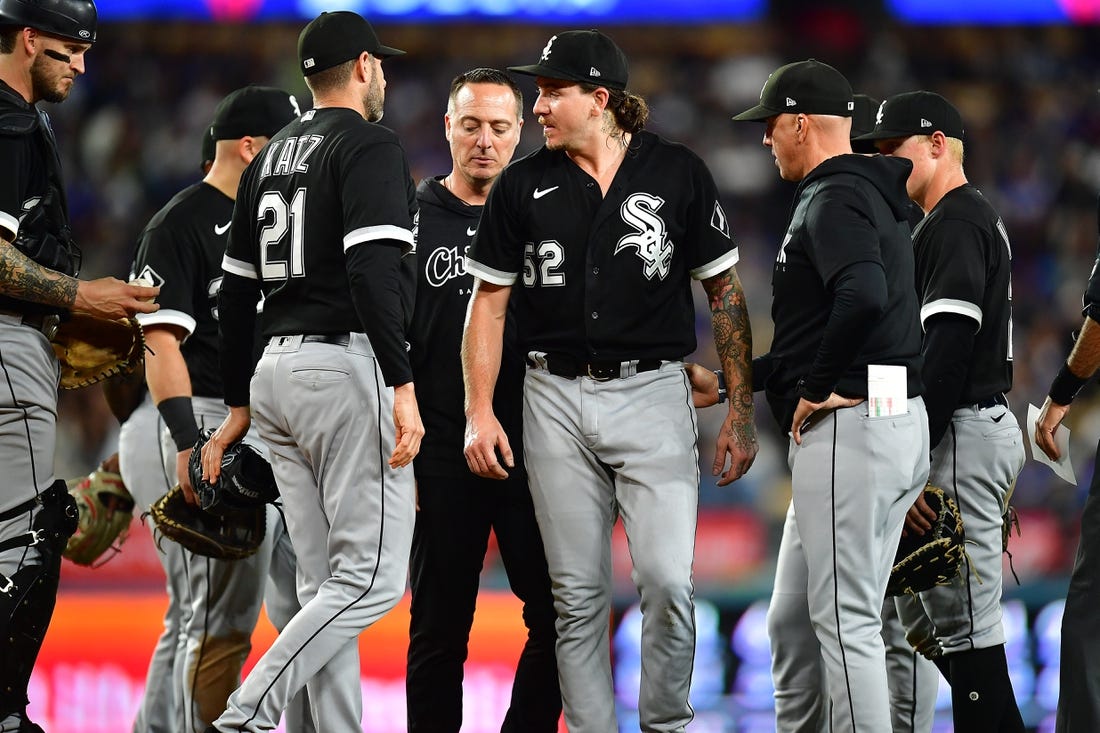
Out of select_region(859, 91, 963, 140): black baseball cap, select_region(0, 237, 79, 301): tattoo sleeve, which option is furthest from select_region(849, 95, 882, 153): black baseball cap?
select_region(0, 237, 79, 301): tattoo sleeve

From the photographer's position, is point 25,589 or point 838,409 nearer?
point 25,589

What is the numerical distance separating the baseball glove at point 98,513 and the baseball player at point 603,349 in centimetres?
220

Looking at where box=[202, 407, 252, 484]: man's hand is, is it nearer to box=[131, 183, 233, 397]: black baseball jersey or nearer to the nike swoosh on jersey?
box=[131, 183, 233, 397]: black baseball jersey

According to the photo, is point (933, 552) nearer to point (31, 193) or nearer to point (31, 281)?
point (31, 281)

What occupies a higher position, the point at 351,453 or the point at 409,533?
the point at 351,453

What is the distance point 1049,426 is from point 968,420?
27 centimetres

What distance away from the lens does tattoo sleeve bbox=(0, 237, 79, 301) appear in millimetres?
3543

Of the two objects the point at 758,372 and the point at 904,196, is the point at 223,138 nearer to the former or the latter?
the point at 758,372

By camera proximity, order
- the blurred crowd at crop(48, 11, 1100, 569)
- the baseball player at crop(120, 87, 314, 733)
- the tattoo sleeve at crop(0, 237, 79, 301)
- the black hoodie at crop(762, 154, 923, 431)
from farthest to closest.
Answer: the blurred crowd at crop(48, 11, 1100, 569)
the baseball player at crop(120, 87, 314, 733)
the black hoodie at crop(762, 154, 923, 431)
the tattoo sleeve at crop(0, 237, 79, 301)

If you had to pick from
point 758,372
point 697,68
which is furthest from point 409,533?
point 697,68

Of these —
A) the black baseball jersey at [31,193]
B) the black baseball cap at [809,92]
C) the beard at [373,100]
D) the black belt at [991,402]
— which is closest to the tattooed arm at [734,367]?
the black baseball cap at [809,92]

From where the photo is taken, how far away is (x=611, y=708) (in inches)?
149

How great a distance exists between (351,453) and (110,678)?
11.4 feet

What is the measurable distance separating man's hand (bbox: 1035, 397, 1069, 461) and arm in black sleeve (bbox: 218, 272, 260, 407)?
8.84ft
